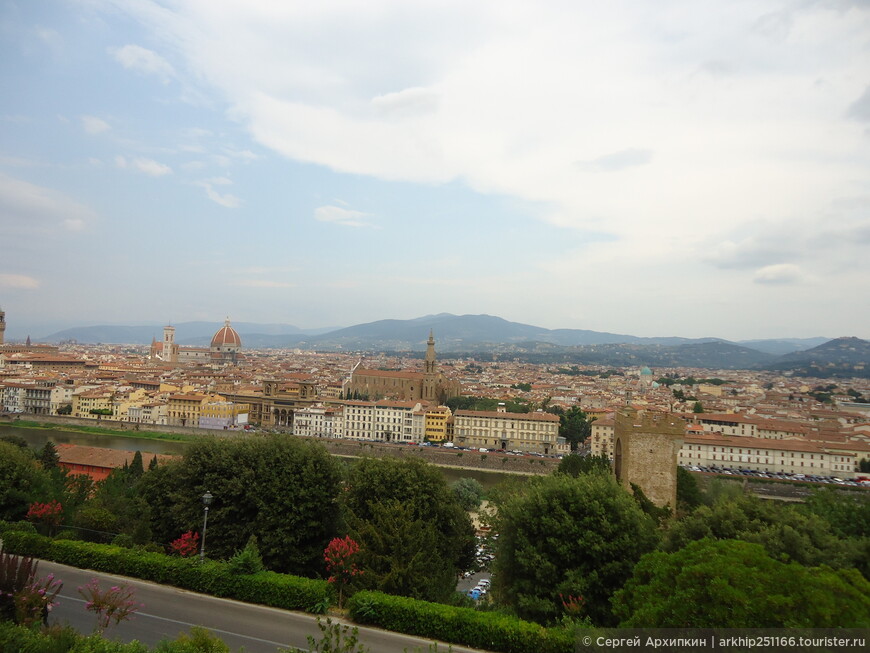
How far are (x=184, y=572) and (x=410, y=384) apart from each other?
170ft

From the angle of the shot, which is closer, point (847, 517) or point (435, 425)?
point (847, 517)

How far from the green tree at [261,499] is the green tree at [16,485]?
228 cm

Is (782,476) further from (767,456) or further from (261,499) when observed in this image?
(261,499)

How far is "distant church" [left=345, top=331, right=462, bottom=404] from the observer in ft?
188

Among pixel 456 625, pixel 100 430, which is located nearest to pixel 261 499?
pixel 456 625

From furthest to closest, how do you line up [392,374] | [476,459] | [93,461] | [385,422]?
[392,374] < [385,422] < [476,459] < [93,461]

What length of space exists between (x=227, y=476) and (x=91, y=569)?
2817 mm

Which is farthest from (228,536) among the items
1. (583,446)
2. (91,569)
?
(583,446)

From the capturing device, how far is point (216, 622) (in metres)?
6.75

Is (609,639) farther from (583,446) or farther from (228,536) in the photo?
(583,446)

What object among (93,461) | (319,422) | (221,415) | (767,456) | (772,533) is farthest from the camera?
(221,415)

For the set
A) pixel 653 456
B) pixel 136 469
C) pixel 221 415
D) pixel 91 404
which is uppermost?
pixel 653 456

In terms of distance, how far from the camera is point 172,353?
9856cm

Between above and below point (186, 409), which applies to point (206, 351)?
above
